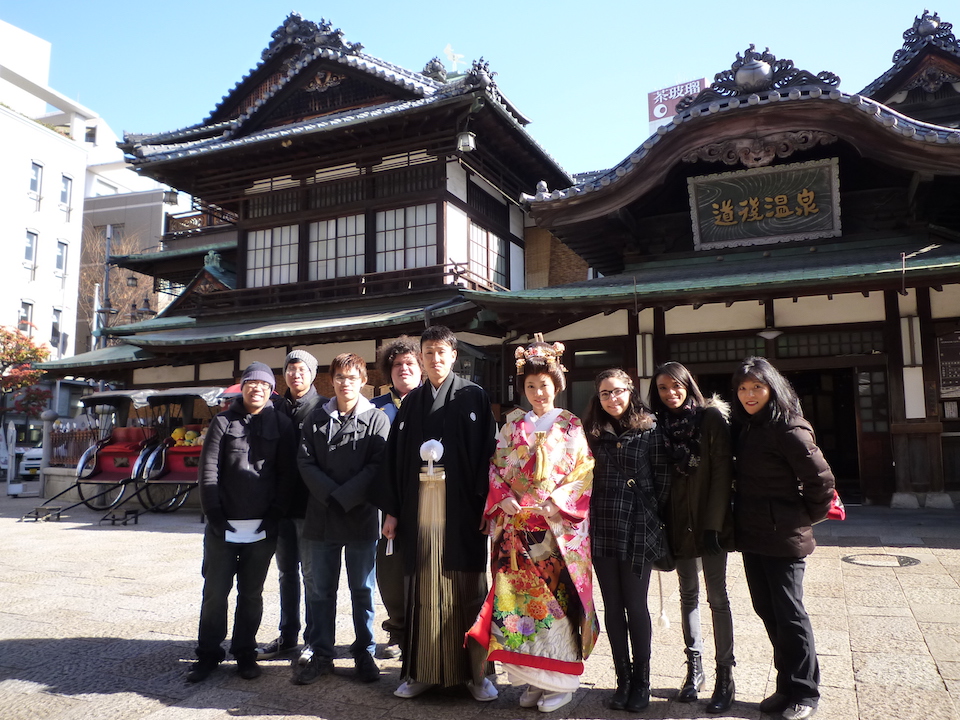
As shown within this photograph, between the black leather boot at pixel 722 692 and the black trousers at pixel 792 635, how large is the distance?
238 millimetres

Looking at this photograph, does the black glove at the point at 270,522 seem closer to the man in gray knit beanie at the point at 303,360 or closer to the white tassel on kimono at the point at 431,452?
the man in gray knit beanie at the point at 303,360

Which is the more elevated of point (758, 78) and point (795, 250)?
point (758, 78)

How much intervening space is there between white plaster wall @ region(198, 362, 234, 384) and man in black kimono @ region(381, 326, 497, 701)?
12.5m

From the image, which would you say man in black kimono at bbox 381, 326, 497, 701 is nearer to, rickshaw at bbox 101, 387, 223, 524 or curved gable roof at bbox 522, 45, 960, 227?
curved gable roof at bbox 522, 45, 960, 227

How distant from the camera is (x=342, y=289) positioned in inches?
568

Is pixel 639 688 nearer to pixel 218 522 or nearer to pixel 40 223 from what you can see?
pixel 218 522

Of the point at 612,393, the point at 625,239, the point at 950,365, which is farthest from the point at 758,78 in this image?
the point at 612,393

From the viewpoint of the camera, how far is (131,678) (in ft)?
13.4

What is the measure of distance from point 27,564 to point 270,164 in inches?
393

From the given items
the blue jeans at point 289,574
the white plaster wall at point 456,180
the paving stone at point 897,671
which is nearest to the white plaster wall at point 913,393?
the paving stone at point 897,671

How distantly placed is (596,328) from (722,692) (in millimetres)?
8077

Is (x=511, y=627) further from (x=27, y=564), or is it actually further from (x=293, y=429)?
(x=27, y=564)

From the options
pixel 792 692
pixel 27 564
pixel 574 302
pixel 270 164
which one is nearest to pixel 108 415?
pixel 270 164

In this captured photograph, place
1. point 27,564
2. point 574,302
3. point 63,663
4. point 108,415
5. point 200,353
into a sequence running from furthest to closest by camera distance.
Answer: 1. point 108,415
2. point 200,353
3. point 574,302
4. point 27,564
5. point 63,663
